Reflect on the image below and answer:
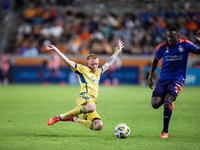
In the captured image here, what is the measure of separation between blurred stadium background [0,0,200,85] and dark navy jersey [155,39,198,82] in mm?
15294

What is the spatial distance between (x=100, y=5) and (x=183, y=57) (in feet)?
71.7

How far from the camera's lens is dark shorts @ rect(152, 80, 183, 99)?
21.5 ft

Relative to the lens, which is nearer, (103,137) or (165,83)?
(103,137)

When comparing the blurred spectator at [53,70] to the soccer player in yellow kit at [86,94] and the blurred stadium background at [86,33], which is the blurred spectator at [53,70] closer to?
the blurred stadium background at [86,33]

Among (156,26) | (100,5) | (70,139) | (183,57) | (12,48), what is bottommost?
(70,139)

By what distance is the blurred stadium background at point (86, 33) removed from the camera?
75.8 ft

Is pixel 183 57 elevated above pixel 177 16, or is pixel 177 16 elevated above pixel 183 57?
pixel 177 16

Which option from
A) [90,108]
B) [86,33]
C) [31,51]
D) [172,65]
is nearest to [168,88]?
[172,65]

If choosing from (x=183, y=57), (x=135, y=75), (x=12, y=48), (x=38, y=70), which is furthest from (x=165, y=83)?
(x=12, y=48)

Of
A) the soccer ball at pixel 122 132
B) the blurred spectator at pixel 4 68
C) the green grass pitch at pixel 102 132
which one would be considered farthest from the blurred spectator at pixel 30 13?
the soccer ball at pixel 122 132

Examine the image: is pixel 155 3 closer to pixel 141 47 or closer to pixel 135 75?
pixel 141 47

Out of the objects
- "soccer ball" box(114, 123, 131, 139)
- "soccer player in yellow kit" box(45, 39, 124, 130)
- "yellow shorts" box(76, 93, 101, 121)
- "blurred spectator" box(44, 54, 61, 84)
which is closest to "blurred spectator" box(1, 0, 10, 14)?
"blurred spectator" box(44, 54, 61, 84)

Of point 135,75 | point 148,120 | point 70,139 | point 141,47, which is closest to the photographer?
point 70,139

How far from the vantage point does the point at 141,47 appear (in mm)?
24578
